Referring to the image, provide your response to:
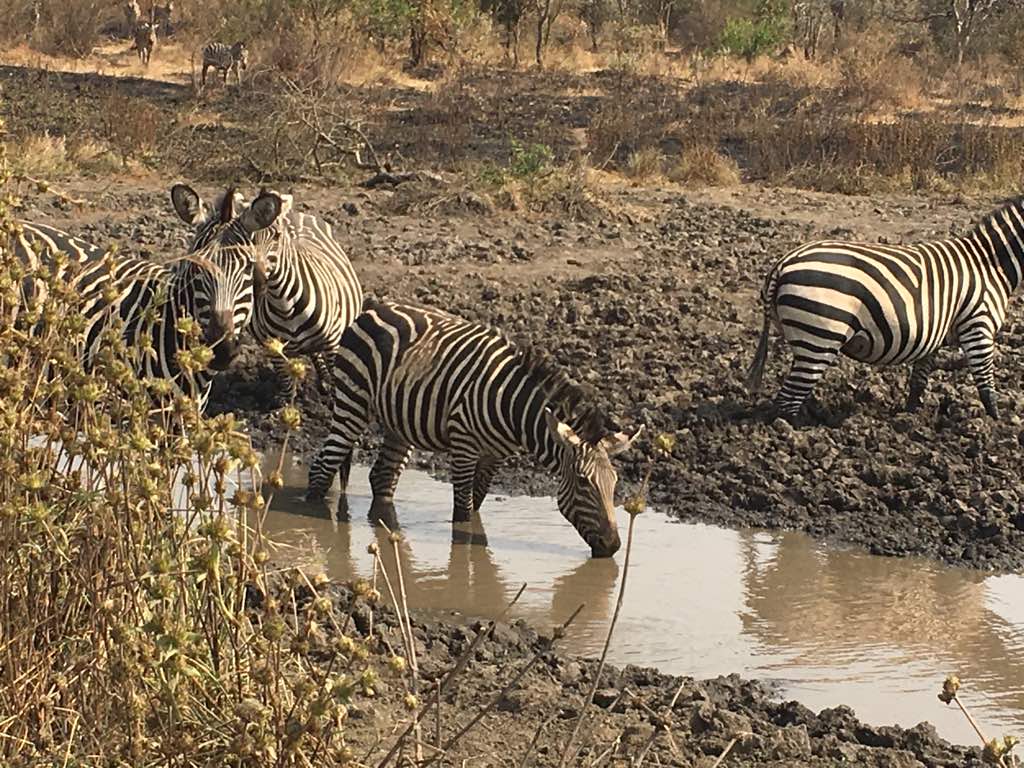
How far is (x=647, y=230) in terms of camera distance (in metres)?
14.6

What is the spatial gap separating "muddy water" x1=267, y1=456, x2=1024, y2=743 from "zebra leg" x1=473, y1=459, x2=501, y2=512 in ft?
0.37

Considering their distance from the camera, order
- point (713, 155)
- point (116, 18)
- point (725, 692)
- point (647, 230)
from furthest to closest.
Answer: point (116, 18) → point (713, 155) → point (647, 230) → point (725, 692)

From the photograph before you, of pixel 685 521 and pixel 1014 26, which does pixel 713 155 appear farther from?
pixel 1014 26

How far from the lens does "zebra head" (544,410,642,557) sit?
744 centimetres

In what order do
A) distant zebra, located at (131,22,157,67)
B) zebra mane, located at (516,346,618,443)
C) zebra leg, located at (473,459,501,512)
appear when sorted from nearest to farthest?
zebra mane, located at (516,346,618,443)
zebra leg, located at (473,459,501,512)
distant zebra, located at (131,22,157,67)

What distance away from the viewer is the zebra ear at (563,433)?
7.48 meters

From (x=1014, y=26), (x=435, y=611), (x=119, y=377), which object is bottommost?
(x=435, y=611)

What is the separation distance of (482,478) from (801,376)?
2129 millimetres

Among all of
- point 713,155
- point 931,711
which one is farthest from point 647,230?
point 931,711

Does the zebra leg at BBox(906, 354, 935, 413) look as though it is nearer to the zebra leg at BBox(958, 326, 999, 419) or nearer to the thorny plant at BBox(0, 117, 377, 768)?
the zebra leg at BBox(958, 326, 999, 419)

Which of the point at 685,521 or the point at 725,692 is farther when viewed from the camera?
the point at 685,521

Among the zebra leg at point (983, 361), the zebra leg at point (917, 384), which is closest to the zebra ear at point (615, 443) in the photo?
the zebra leg at point (917, 384)

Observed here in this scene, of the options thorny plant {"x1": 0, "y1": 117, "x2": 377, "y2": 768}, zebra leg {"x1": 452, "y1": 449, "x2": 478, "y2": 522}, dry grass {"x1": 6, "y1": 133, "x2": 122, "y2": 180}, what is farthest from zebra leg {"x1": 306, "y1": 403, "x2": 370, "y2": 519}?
dry grass {"x1": 6, "y1": 133, "x2": 122, "y2": 180}

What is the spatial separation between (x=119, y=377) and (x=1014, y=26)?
101 ft
